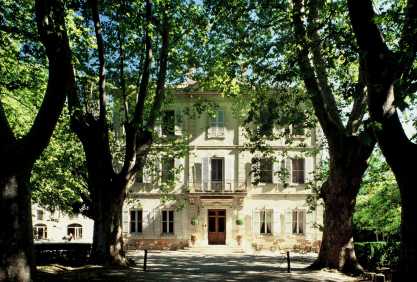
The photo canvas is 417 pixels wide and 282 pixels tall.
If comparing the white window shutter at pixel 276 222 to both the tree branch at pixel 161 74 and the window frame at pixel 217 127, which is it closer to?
the window frame at pixel 217 127

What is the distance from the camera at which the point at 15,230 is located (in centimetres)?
919

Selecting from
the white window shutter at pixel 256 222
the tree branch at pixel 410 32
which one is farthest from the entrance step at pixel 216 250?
the tree branch at pixel 410 32

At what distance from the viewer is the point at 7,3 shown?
15.1 metres

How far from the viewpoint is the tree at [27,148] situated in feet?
30.1

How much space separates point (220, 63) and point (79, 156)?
1256cm

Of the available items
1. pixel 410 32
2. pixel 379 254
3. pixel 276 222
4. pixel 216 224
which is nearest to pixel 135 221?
pixel 216 224

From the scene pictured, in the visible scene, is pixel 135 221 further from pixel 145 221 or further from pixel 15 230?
pixel 15 230

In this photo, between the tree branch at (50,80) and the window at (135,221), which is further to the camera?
the window at (135,221)

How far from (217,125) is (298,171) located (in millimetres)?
6811

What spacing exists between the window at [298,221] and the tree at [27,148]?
25295 millimetres

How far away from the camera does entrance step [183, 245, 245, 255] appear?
3015 cm

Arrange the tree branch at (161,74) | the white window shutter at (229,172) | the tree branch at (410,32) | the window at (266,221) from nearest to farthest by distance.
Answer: the tree branch at (410,32) < the tree branch at (161,74) < the window at (266,221) < the white window shutter at (229,172)

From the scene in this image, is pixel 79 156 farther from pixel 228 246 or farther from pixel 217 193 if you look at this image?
pixel 228 246

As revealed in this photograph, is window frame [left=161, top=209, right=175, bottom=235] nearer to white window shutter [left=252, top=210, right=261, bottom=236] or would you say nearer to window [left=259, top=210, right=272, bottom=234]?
white window shutter [left=252, top=210, right=261, bottom=236]
